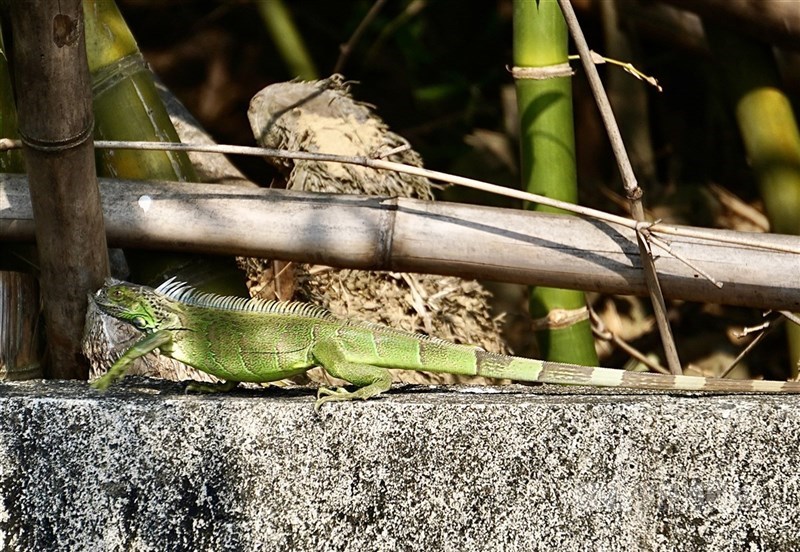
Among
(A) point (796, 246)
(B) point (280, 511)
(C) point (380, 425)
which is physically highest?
(A) point (796, 246)

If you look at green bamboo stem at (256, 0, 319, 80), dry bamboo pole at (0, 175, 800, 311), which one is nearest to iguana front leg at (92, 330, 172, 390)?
dry bamboo pole at (0, 175, 800, 311)

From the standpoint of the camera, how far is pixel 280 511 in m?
1.95

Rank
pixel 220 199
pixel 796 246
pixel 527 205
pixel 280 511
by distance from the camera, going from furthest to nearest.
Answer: pixel 527 205 < pixel 220 199 < pixel 796 246 < pixel 280 511

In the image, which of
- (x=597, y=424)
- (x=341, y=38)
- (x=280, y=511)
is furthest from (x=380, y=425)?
Answer: (x=341, y=38)

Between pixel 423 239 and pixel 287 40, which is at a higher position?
pixel 287 40

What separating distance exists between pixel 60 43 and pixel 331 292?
1.58m

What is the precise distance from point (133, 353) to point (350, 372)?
0.49 meters

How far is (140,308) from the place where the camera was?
236cm

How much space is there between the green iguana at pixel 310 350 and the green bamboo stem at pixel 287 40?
309cm

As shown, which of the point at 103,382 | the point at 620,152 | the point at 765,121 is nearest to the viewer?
the point at 103,382

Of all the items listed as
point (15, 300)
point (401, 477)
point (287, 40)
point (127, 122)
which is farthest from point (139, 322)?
point (287, 40)

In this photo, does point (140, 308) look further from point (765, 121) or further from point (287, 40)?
point (287, 40)

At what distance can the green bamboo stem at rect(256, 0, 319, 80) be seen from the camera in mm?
5312

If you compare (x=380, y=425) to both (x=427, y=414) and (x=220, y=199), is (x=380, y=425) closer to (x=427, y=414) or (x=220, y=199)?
(x=427, y=414)
